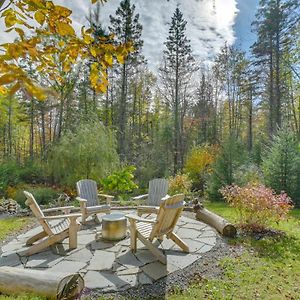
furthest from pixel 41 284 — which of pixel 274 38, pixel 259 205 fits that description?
pixel 274 38

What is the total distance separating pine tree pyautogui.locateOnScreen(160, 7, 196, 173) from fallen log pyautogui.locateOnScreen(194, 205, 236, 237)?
9641mm

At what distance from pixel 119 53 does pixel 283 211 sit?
4188mm

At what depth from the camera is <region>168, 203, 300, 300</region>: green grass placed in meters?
2.90

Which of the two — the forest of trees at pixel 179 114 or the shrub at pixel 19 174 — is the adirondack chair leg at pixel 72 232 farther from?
the shrub at pixel 19 174

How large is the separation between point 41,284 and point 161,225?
4.97 feet

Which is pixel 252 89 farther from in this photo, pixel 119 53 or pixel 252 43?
pixel 119 53

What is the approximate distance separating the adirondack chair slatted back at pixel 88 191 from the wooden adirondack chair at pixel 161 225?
77.9 inches

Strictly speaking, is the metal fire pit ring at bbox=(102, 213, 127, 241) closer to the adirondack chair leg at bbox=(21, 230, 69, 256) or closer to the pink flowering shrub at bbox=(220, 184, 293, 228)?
the adirondack chair leg at bbox=(21, 230, 69, 256)

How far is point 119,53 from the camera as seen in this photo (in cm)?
163

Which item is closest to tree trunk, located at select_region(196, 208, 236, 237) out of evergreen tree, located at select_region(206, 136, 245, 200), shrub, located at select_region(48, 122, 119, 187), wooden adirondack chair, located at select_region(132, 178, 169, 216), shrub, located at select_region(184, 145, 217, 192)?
wooden adirondack chair, located at select_region(132, 178, 169, 216)

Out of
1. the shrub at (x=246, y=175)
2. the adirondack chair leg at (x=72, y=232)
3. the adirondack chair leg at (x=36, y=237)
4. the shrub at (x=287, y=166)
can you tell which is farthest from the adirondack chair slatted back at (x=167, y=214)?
the shrub at (x=287, y=166)

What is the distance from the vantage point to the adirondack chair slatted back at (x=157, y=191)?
18.4 feet

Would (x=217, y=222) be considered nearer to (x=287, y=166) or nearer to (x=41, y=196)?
(x=287, y=166)

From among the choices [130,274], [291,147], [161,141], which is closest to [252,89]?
[161,141]
